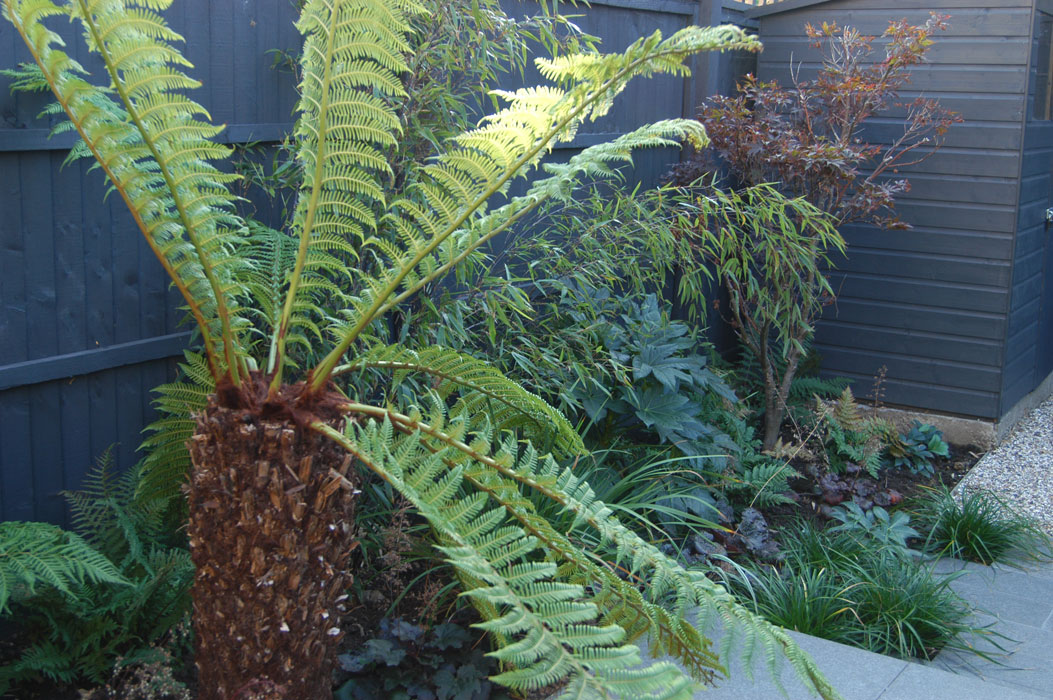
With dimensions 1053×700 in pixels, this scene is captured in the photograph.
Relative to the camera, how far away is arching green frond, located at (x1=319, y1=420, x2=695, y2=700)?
1.63 meters

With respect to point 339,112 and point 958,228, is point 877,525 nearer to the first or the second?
point 958,228

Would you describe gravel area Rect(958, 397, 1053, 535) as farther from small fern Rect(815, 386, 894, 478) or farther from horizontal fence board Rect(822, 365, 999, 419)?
small fern Rect(815, 386, 894, 478)

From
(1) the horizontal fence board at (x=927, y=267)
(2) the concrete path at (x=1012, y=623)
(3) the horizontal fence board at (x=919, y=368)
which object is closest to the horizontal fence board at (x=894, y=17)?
(1) the horizontal fence board at (x=927, y=267)

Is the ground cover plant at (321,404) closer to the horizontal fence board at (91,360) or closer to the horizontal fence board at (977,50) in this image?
the horizontal fence board at (91,360)

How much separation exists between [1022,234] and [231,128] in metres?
4.81

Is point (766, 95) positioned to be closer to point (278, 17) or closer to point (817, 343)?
point (817, 343)

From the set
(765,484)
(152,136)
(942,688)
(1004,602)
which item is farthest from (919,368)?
(152,136)

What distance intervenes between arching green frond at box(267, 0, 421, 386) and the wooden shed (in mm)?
4403

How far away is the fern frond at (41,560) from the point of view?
2.17 meters

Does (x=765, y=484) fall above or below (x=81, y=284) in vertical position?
below

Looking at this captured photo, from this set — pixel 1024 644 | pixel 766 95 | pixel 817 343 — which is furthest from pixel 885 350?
pixel 1024 644

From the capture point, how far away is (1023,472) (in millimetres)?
5488

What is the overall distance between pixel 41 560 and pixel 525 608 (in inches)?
46.0

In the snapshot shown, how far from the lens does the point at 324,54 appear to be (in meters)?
2.33
